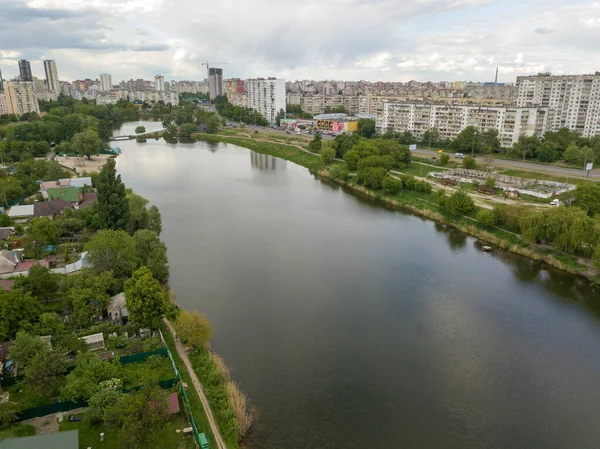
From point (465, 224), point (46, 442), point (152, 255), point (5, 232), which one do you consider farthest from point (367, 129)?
point (46, 442)

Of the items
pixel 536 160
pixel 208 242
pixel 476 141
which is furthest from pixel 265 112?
pixel 208 242

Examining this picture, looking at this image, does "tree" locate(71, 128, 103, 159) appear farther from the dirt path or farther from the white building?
the white building

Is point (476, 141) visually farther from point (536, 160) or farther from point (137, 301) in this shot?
point (137, 301)

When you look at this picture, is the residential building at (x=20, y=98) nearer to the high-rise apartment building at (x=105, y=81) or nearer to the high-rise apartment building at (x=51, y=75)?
the high-rise apartment building at (x=51, y=75)

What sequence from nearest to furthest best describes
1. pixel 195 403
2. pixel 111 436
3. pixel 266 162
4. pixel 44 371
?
pixel 111 436 < pixel 44 371 < pixel 195 403 < pixel 266 162

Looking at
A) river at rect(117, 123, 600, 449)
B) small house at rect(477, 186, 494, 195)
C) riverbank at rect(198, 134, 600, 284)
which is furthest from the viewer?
small house at rect(477, 186, 494, 195)

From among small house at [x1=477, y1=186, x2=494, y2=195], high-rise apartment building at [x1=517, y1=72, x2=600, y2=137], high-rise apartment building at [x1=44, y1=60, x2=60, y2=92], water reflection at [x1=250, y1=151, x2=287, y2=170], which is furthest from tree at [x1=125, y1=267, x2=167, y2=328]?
high-rise apartment building at [x1=44, y1=60, x2=60, y2=92]

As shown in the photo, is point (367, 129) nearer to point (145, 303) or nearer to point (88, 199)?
point (88, 199)
